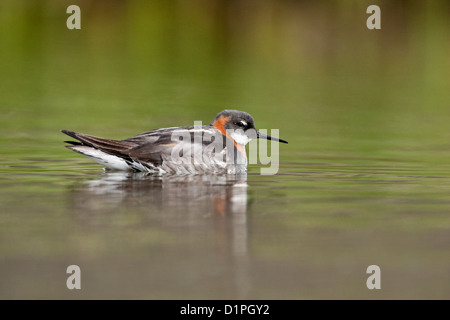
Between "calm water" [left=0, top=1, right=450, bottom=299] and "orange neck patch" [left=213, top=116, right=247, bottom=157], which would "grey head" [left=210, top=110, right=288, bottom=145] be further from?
"calm water" [left=0, top=1, right=450, bottom=299]

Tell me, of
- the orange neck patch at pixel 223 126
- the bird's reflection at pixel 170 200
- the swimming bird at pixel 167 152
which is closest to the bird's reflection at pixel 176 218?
the bird's reflection at pixel 170 200

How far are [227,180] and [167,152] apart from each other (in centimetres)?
94

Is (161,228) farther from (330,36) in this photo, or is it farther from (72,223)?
(330,36)

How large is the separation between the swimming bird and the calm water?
0.28 meters

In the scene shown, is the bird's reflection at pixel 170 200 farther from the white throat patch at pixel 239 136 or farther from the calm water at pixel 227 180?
the white throat patch at pixel 239 136

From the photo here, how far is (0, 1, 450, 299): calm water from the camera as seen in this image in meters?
7.01

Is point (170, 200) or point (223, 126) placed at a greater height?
point (223, 126)

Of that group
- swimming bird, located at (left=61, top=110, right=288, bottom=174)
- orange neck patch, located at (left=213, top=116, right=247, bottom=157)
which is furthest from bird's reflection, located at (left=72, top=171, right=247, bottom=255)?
orange neck patch, located at (left=213, top=116, right=247, bottom=157)

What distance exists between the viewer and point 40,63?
27.4 m

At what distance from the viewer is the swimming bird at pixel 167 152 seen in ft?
39.4

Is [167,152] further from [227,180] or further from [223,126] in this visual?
[223,126]

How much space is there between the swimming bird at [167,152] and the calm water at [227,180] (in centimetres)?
28

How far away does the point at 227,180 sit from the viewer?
1159 cm

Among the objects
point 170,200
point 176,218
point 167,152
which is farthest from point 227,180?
point 176,218
